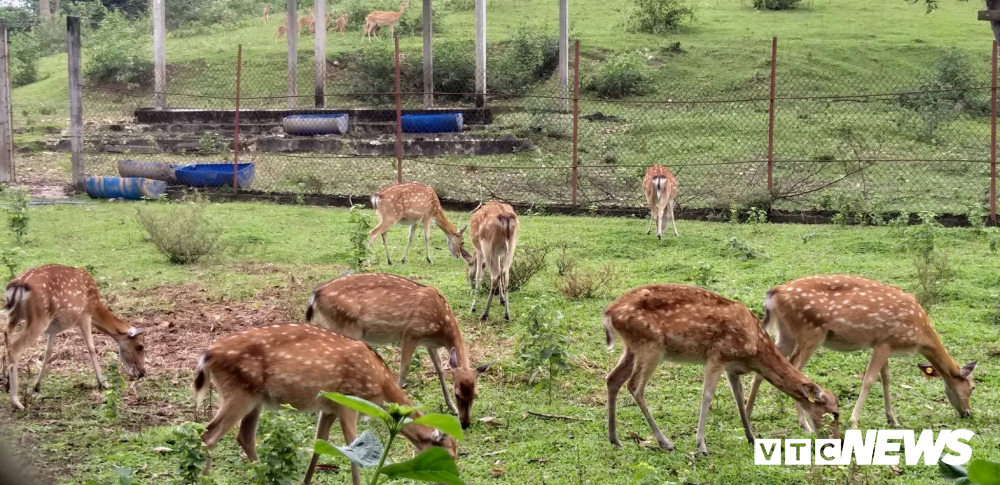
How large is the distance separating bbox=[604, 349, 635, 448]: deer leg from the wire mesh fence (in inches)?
350

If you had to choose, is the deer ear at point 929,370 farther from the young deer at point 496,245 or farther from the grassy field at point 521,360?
the young deer at point 496,245

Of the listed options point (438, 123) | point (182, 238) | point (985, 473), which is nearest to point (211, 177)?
point (438, 123)

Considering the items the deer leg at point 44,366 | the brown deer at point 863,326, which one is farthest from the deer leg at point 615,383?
the deer leg at point 44,366

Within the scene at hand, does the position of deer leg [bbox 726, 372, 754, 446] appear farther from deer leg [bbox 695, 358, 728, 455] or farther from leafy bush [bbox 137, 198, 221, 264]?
leafy bush [bbox 137, 198, 221, 264]

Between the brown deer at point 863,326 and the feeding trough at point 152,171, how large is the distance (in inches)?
503

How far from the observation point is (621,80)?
23016 mm

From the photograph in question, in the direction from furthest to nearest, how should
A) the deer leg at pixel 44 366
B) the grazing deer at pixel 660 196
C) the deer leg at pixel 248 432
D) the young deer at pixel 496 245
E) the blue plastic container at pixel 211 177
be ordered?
the blue plastic container at pixel 211 177
the grazing deer at pixel 660 196
the young deer at pixel 496 245
the deer leg at pixel 44 366
the deer leg at pixel 248 432

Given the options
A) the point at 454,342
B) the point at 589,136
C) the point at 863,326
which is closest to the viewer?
the point at 863,326

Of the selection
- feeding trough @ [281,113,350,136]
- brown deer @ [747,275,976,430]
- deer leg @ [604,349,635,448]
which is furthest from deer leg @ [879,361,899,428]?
feeding trough @ [281,113,350,136]

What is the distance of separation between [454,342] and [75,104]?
12.4 meters

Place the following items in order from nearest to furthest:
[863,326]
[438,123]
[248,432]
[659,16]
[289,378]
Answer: [289,378], [248,432], [863,326], [438,123], [659,16]

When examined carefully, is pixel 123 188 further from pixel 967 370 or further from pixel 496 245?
pixel 967 370

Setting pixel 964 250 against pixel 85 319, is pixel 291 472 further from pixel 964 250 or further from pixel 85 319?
pixel 964 250

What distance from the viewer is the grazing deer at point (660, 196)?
13070 millimetres
